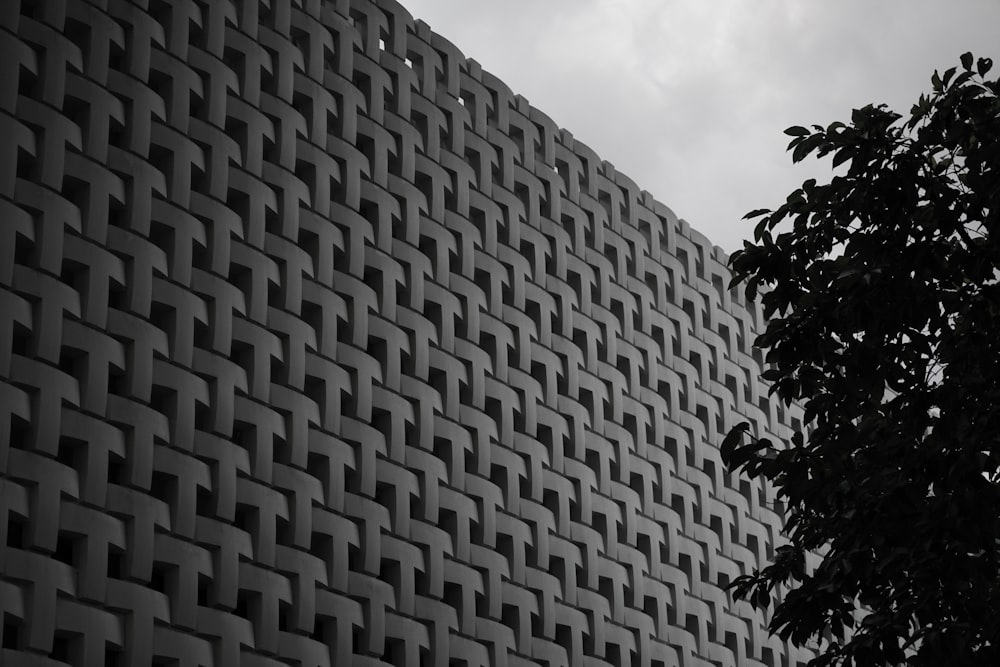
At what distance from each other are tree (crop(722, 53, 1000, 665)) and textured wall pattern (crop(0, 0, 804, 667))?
6.81m

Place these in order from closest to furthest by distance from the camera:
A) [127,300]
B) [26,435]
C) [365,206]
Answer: [26,435]
[127,300]
[365,206]

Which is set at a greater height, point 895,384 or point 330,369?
point 330,369

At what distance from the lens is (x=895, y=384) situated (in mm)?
9578

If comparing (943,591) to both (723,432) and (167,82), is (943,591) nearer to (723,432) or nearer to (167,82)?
(167,82)

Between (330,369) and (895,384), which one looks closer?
(895,384)

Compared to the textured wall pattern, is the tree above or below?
below

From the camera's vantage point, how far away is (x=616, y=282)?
76.7 feet

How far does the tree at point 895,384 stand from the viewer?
8.88 metres

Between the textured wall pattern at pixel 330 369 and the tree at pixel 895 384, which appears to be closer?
the tree at pixel 895 384

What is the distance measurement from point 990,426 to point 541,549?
1136cm

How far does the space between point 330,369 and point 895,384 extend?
878 cm

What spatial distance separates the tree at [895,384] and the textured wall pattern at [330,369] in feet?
22.4

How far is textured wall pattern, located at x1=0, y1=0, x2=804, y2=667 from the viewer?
13.5 metres

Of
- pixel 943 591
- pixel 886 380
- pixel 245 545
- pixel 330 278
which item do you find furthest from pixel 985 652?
pixel 330 278
